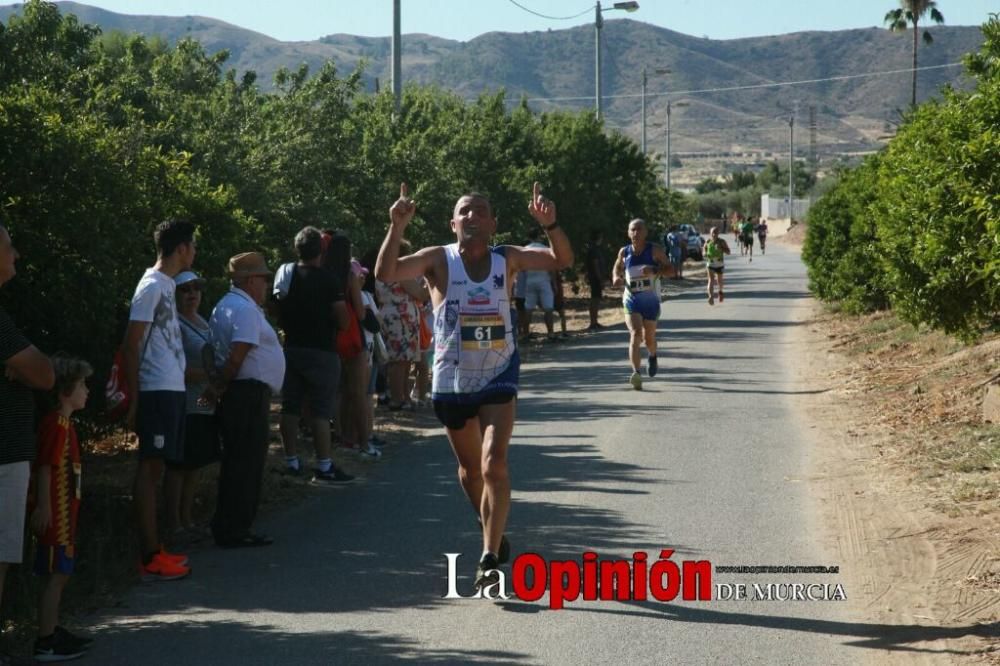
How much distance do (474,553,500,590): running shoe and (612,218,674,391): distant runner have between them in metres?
9.47

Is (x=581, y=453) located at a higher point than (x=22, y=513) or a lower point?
lower

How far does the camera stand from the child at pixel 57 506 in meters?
6.72

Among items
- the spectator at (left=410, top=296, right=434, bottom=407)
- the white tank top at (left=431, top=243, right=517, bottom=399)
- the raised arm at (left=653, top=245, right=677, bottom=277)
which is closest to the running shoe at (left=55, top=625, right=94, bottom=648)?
the white tank top at (left=431, top=243, right=517, bottom=399)

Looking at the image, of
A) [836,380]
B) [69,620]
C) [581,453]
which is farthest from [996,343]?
[69,620]

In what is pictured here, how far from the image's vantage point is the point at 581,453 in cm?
1262

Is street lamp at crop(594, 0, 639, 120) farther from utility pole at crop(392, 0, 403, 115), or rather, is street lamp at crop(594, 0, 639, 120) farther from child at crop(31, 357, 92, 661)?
child at crop(31, 357, 92, 661)

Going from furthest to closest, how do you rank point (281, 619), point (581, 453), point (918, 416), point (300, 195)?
1. point (300, 195)
2. point (918, 416)
3. point (581, 453)
4. point (281, 619)

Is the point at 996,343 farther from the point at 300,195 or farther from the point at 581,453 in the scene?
the point at 300,195

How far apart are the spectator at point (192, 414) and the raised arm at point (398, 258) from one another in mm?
1763

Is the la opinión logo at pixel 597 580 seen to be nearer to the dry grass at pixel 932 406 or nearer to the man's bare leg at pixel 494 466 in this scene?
the man's bare leg at pixel 494 466

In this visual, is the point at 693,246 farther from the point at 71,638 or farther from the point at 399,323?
the point at 71,638

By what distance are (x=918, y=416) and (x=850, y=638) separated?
303 inches

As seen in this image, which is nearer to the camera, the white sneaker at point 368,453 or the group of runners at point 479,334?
the group of runners at point 479,334

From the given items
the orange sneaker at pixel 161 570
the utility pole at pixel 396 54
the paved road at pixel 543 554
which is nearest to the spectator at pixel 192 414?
the paved road at pixel 543 554
